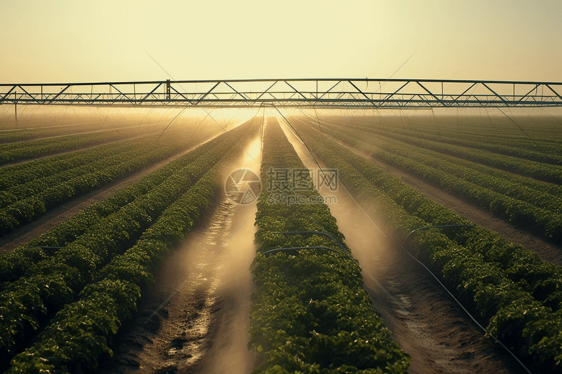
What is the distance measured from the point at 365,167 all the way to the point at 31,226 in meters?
18.8

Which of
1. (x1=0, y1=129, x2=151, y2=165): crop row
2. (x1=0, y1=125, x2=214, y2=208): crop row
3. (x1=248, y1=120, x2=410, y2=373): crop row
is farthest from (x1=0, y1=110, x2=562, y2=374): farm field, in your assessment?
(x1=0, y1=129, x2=151, y2=165): crop row

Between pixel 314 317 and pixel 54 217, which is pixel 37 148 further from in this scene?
pixel 314 317

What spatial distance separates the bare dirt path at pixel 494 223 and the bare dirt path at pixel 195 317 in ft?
32.2

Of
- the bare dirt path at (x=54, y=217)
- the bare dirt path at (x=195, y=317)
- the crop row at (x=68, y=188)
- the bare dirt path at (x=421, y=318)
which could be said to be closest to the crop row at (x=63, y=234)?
the bare dirt path at (x=54, y=217)

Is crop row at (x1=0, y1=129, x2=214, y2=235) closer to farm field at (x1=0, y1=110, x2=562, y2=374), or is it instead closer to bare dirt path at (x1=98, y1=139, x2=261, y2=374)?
farm field at (x1=0, y1=110, x2=562, y2=374)

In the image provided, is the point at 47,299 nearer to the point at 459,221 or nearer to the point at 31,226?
the point at 31,226

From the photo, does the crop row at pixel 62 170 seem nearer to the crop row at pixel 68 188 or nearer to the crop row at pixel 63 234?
the crop row at pixel 68 188

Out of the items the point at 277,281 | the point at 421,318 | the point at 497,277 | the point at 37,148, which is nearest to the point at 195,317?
the point at 277,281

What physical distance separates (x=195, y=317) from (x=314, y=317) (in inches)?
146

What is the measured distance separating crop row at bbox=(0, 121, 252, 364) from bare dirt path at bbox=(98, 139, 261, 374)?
1624 mm

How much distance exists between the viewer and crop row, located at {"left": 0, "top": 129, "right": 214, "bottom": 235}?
14.2m

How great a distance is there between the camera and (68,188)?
18.3 meters

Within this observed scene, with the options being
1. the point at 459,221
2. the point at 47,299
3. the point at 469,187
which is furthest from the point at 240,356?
the point at 469,187

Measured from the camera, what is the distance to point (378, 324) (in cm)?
640
